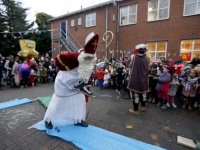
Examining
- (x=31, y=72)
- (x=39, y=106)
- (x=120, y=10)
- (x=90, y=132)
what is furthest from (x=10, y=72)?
(x=120, y=10)

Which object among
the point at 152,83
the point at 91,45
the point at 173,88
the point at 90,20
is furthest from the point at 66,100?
the point at 90,20

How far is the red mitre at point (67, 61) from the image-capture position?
2.20 meters

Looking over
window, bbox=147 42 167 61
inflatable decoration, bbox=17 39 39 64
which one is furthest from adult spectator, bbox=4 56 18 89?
window, bbox=147 42 167 61

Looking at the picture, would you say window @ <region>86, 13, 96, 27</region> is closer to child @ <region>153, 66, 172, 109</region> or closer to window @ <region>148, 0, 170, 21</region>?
window @ <region>148, 0, 170, 21</region>

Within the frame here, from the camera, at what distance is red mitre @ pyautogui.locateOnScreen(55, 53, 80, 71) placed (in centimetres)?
220

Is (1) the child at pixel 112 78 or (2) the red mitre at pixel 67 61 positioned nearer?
(2) the red mitre at pixel 67 61

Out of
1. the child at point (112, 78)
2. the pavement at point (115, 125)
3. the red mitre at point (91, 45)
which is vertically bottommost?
the pavement at point (115, 125)

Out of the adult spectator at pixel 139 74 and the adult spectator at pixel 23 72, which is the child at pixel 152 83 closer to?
the adult spectator at pixel 139 74

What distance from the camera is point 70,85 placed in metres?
2.47

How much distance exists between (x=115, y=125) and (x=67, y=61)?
1.97m

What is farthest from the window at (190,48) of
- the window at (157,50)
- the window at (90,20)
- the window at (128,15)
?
the window at (90,20)

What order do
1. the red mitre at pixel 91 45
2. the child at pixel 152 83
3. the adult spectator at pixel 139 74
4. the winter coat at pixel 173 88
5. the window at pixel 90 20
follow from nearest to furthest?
the red mitre at pixel 91 45 → the adult spectator at pixel 139 74 → the winter coat at pixel 173 88 → the child at pixel 152 83 → the window at pixel 90 20

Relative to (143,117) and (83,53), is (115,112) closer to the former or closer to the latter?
(143,117)

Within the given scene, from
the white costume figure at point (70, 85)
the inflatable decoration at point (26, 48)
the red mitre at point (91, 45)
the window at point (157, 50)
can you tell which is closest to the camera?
the red mitre at point (91, 45)
